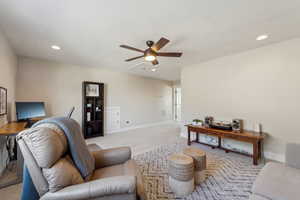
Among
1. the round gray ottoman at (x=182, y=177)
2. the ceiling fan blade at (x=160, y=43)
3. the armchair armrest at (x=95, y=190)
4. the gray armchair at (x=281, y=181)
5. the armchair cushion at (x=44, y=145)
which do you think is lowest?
the round gray ottoman at (x=182, y=177)

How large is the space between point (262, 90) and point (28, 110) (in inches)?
215

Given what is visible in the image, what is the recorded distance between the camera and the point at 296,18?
1.96m

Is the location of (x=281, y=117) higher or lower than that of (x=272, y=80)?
lower

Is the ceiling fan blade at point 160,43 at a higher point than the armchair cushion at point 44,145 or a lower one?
higher

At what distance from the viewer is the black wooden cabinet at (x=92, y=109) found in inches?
176

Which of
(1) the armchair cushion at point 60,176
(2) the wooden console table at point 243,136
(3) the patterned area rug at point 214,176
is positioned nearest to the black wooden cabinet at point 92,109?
(3) the patterned area rug at point 214,176

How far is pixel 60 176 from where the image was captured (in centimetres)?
105

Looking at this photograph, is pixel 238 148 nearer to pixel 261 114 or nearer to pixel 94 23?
pixel 261 114

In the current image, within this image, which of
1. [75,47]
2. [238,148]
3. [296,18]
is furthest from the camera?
[238,148]

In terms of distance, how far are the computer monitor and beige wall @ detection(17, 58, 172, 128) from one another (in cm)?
43

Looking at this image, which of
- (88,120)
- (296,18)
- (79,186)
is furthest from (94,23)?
(88,120)

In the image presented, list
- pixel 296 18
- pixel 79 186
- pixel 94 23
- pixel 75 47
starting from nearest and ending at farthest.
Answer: pixel 79 186 → pixel 296 18 → pixel 94 23 → pixel 75 47

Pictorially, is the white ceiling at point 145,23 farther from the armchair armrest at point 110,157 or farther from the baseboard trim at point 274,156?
the baseboard trim at point 274,156

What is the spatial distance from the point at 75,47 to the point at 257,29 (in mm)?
3538
